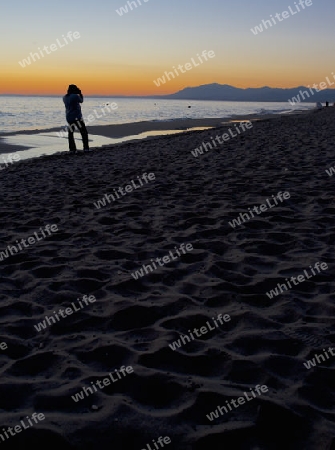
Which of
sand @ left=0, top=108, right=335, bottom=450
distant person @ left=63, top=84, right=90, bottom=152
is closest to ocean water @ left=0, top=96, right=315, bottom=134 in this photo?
distant person @ left=63, top=84, right=90, bottom=152

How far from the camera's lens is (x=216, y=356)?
325 centimetres

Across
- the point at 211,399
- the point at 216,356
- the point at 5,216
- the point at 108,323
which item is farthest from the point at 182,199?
the point at 211,399

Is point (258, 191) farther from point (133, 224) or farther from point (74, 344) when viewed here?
point (74, 344)

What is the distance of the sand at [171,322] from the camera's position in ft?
8.45

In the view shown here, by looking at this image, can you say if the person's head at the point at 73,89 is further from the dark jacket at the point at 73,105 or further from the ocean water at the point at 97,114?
the ocean water at the point at 97,114

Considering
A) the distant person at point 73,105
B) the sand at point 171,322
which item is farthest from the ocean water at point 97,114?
the sand at point 171,322

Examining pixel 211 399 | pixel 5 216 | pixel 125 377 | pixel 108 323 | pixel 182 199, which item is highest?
pixel 5 216

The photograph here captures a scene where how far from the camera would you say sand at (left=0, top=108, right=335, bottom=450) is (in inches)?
101

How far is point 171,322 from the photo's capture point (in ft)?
12.3

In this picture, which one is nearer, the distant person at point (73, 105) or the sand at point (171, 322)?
the sand at point (171, 322)

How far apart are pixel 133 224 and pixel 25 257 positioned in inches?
69.8

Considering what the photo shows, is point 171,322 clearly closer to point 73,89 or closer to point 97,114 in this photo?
point 73,89

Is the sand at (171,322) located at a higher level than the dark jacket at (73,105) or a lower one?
lower

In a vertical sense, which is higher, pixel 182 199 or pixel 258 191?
pixel 182 199
